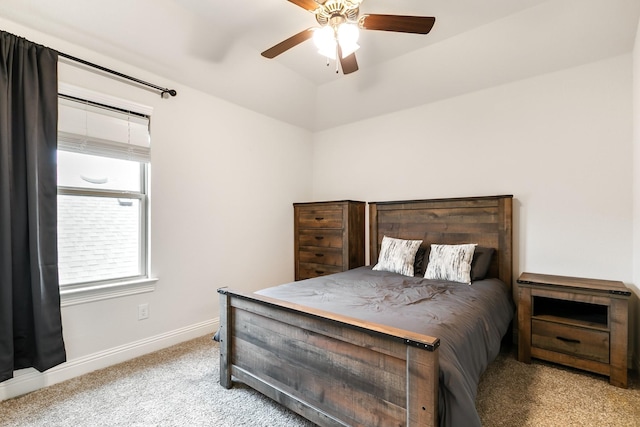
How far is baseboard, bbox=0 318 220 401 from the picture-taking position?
1940 mm

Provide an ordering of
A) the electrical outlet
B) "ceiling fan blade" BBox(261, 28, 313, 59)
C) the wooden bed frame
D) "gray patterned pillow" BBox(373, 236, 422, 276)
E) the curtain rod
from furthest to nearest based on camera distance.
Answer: "gray patterned pillow" BBox(373, 236, 422, 276) → the electrical outlet → the curtain rod → "ceiling fan blade" BBox(261, 28, 313, 59) → the wooden bed frame

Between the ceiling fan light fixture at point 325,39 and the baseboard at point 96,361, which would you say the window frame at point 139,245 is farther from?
the ceiling fan light fixture at point 325,39

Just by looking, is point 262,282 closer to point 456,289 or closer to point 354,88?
point 456,289

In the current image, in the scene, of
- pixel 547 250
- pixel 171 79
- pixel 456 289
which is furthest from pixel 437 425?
pixel 171 79

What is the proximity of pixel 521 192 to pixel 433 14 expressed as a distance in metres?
1.74

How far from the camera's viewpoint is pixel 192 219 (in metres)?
2.94

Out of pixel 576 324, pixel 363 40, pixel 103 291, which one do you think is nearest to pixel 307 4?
pixel 363 40

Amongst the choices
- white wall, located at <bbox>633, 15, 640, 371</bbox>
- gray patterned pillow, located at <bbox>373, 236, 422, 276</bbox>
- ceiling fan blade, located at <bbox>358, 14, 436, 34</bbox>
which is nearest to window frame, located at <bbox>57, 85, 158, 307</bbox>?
ceiling fan blade, located at <bbox>358, 14, 436, 34</bbox>

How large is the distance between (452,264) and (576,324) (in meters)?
0.91

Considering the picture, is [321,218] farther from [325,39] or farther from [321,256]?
[325,39]

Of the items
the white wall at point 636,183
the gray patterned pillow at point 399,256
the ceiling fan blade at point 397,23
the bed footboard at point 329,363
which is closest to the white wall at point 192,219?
the bed footboard at point 329,363

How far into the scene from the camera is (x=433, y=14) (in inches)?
91.9

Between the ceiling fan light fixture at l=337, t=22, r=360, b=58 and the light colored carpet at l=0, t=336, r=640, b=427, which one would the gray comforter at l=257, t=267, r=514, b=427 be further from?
the ceiling fan light fixture at l=337, t=22, r=360, b=58

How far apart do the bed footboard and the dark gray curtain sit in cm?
113
